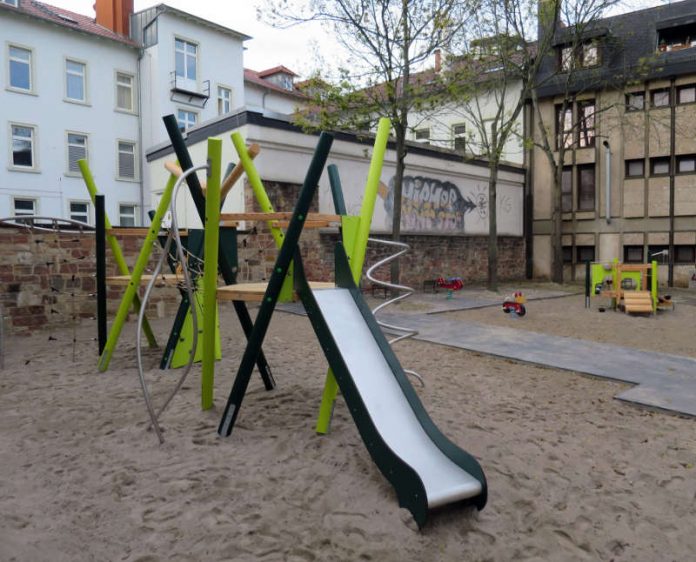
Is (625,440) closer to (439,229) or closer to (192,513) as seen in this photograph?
(192,513)

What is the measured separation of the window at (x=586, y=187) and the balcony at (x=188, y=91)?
16328 mm

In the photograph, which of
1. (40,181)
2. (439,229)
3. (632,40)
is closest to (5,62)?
(40,181)

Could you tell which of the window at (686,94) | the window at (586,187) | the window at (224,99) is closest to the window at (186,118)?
the window at (224,99)

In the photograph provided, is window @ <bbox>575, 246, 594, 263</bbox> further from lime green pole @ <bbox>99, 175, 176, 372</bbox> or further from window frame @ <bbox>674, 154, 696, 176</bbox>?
lime green pole @ <bbox>99, 175, 176, 372</bbox>

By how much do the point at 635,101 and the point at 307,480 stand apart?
2045 centimetres

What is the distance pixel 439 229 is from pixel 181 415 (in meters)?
13.3

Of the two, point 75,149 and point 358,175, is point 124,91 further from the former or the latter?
point 358,175

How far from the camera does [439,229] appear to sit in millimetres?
16422

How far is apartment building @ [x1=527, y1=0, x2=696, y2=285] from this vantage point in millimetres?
18312

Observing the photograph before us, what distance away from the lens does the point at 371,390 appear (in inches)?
119

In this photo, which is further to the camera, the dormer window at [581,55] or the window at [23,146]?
the window at [23,146]

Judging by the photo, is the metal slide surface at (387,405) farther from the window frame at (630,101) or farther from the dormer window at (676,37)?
the dormer window at (676,37)

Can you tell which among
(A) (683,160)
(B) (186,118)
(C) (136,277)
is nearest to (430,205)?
(A) (683,160)

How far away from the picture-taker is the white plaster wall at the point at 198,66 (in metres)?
23.5
